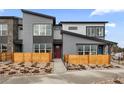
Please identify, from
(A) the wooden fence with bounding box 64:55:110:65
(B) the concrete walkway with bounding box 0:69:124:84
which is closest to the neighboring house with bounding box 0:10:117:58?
(A) the wooden fence with bounding box 64:55:110:65

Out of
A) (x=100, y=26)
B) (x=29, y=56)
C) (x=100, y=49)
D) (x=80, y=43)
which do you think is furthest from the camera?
(x=100, y=26)

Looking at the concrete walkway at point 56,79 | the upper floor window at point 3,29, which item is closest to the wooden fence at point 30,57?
the upper floor window at point 3,29

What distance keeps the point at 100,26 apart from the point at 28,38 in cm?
1284

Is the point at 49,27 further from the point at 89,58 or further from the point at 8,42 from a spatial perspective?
the point at 89,58

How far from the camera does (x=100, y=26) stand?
43.0 metres

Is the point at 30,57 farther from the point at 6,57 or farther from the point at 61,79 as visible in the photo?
the point at 61,79

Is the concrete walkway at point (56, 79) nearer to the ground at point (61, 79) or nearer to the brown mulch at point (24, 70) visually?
the ground at point (61, 79)

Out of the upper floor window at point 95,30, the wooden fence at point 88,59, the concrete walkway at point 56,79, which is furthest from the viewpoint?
the upper floor window at point 95,30

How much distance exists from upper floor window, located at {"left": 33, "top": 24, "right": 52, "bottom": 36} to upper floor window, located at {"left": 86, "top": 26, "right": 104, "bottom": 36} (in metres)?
8.18

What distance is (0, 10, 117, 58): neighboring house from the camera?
3653 centimetres

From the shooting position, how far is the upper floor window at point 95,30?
141 ft

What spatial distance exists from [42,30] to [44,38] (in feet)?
4.09
